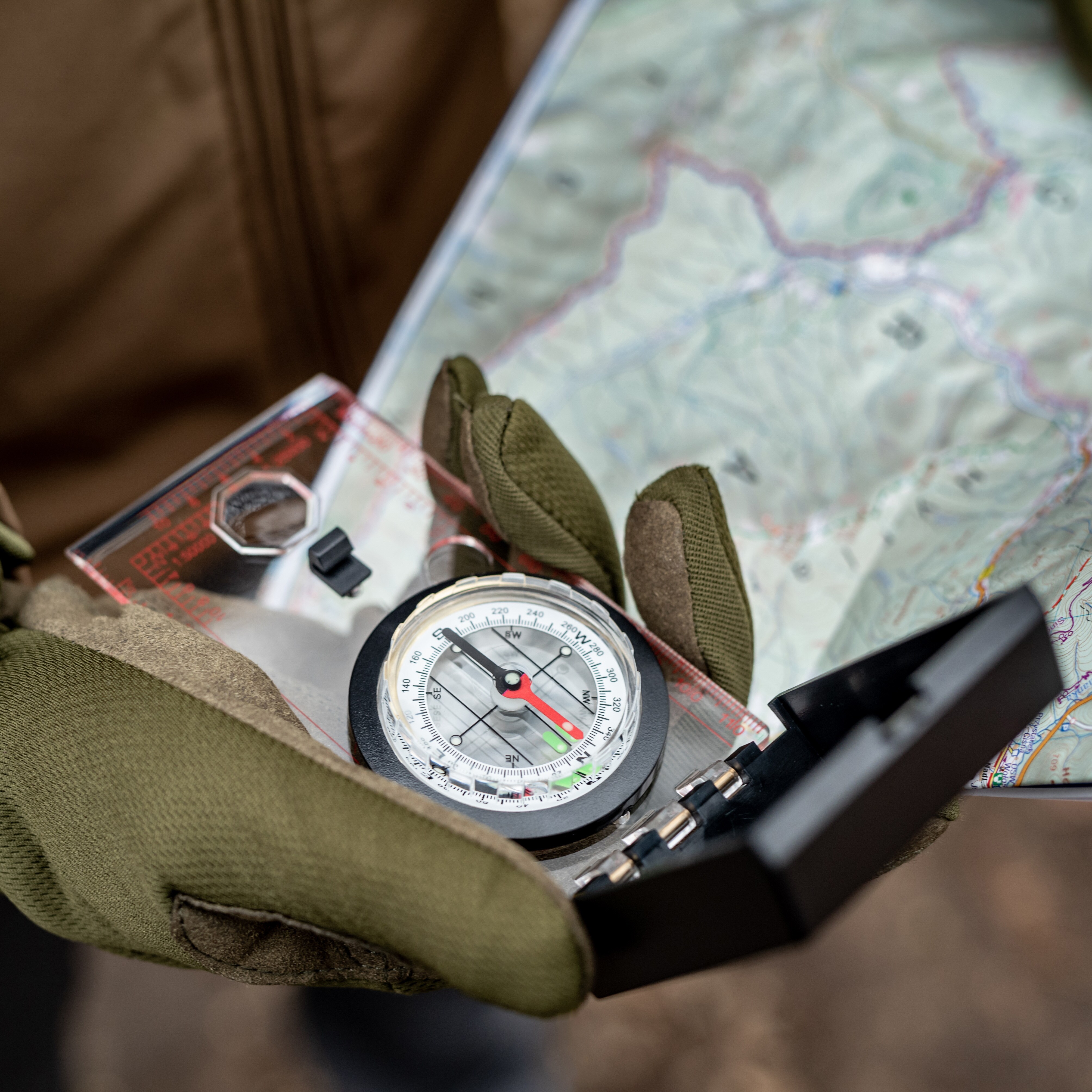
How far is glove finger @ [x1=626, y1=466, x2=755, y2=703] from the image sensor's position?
522 millimetres

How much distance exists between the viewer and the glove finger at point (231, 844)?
1.27 ft

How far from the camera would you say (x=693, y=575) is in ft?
1.70

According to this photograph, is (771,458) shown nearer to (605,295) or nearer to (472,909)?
(605,295)

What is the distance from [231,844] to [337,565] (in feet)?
0.71

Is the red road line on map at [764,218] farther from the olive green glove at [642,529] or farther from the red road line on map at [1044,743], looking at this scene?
the red road line on map at [1044,743]

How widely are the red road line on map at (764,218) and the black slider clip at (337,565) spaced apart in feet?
0.97

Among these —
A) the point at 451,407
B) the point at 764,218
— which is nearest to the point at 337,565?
the point at 451,407

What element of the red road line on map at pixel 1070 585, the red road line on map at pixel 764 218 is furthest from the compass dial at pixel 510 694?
the red road line on map at pixel 764 218

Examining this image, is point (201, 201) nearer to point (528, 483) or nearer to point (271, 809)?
point (528, 483)

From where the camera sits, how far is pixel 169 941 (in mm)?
448

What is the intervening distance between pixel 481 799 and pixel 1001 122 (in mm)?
701

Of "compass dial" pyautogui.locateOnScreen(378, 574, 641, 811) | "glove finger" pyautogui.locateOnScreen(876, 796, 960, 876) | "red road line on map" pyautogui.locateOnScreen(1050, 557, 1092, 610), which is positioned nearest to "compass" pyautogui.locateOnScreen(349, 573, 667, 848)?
"compass dial" pyautogui.locateOnScreen(378, 574, 641, 811)

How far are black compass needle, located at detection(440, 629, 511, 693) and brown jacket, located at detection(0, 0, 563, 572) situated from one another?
427mm

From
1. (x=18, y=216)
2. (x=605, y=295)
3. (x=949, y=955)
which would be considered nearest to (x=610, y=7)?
(x=605, y=295)
